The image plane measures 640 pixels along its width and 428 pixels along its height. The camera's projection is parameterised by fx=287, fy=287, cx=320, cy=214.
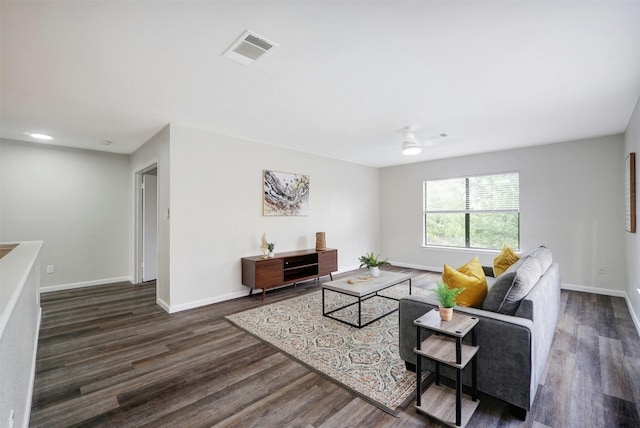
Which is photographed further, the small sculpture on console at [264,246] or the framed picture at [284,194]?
the framed picture at [284,194]

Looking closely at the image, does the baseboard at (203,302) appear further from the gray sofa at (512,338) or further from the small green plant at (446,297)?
the small green plant at (446,297)

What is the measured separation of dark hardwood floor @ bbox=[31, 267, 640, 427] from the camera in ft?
5.99

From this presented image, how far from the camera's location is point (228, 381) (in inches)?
88.4

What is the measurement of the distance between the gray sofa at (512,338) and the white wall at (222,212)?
9.78ft

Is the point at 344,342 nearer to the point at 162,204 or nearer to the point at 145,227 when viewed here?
the point at 162,204

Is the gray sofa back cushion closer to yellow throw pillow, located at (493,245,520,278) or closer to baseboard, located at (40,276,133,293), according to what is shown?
yellow throw pillow, located at (493,245,520,278)

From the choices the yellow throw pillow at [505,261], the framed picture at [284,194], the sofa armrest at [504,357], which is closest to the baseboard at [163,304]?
the framed picture at [284,194]

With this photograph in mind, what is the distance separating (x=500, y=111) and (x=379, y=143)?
1.83 meters

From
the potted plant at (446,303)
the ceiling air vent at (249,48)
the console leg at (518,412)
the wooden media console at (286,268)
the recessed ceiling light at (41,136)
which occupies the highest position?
the ceiling air vent at (249,48)

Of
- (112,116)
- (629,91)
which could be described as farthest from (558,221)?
(112,116)

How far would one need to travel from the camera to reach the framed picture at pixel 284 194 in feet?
15.9

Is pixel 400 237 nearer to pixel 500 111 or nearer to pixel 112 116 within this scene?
pixel 500 111

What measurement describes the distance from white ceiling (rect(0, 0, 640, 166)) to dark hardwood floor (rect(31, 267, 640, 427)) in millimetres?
2483

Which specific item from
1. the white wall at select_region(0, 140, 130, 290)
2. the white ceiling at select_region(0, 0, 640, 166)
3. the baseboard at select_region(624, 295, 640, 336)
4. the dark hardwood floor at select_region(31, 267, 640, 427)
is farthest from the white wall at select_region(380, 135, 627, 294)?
the white wall at select_region(0, 140, 130, 290)
